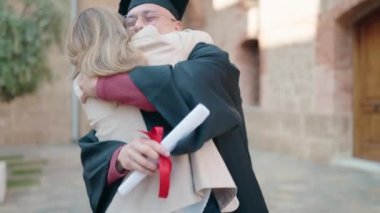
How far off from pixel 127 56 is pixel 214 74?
0.60 feet

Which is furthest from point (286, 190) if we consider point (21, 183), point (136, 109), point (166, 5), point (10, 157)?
point (10, 157)

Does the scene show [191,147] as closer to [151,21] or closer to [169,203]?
[169,203]

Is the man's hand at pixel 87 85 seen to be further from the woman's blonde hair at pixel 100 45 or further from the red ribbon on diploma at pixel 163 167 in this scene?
the red ribbon on diploma at pixel 163 167

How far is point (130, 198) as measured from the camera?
1.11 m

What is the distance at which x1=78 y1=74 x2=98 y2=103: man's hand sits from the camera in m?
1.09

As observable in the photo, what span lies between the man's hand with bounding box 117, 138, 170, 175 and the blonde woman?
3.0 inches

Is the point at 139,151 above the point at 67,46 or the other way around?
the other way around

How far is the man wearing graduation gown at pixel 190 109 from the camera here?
105 centimetres

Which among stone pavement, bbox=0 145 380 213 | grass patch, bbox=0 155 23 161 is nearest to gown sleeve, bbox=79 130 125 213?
stone pavement, bbox=0 145 380 213

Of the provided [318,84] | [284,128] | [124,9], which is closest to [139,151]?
[124,9]

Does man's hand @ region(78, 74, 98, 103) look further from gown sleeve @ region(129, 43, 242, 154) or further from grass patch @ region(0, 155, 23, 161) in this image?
grass patch @ region(0, 155, 23, 161)

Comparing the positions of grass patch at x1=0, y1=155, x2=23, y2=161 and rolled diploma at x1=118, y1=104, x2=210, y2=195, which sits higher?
rolled diploma at x1=118, y1=104, x2=210, y2=195

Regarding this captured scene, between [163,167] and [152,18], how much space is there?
404mm

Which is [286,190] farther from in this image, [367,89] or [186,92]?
[186,92]
